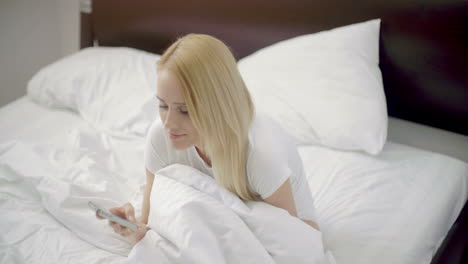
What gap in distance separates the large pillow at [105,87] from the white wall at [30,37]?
0.65 m

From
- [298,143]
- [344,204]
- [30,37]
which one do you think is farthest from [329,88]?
[30,37]

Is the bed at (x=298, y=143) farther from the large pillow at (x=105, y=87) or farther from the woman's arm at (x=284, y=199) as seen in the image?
the woman's arm at (x=284, y=199)

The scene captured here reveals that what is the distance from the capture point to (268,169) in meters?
0.91

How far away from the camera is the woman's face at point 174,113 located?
858 millimetres

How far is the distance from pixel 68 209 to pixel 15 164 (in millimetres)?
293

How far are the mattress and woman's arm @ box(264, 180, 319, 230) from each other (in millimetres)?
178

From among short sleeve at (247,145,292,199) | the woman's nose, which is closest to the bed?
short sleeve at (247,145,292,199)

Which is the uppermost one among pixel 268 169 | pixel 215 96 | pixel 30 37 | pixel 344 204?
pixel 215 96

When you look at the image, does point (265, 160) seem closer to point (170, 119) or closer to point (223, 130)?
point (223, 130)

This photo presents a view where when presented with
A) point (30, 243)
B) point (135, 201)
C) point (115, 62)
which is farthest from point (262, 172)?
point (115, 62)

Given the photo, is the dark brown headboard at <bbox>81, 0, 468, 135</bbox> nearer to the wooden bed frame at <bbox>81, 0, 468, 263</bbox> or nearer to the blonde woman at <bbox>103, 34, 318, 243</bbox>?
the wooden bed frame at <bbox>81, 0, 468, 263</bbox>

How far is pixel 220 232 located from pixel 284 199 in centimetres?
17

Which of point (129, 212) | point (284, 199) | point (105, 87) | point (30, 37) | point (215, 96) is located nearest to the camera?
point (215, 96)

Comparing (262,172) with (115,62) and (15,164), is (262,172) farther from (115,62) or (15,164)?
(115,62)
